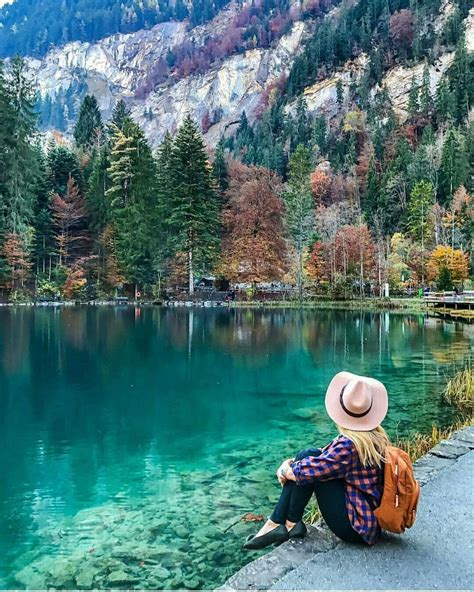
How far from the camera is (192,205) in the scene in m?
41.5

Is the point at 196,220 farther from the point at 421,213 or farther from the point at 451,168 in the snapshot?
the point at 451,168

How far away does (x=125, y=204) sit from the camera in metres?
42.6

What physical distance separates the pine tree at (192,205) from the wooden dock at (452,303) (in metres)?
18.0

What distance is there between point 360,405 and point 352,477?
45 cm

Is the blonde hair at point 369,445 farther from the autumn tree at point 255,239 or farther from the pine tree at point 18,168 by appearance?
the pine tree at point 18,168

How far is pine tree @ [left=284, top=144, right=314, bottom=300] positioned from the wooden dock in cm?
1231

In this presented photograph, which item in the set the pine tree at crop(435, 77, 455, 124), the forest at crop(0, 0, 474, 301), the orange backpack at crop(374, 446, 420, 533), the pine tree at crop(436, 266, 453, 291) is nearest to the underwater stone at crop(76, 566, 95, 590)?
the orange backpack at crop(374, 446, 420, 533)

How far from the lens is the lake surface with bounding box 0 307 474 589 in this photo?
4211mm

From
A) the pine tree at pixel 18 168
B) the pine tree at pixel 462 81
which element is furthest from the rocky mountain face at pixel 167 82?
the pine tree at pixel 18 168

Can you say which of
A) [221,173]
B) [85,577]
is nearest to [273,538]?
[85,577]

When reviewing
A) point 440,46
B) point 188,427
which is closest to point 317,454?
point 188,427

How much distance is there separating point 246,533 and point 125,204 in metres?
40.5

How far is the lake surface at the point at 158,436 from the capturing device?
4211 millimetres

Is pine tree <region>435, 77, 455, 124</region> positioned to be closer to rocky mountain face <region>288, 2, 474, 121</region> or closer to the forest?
rocky mountain face <region>288, 2, 474, 121</region>
